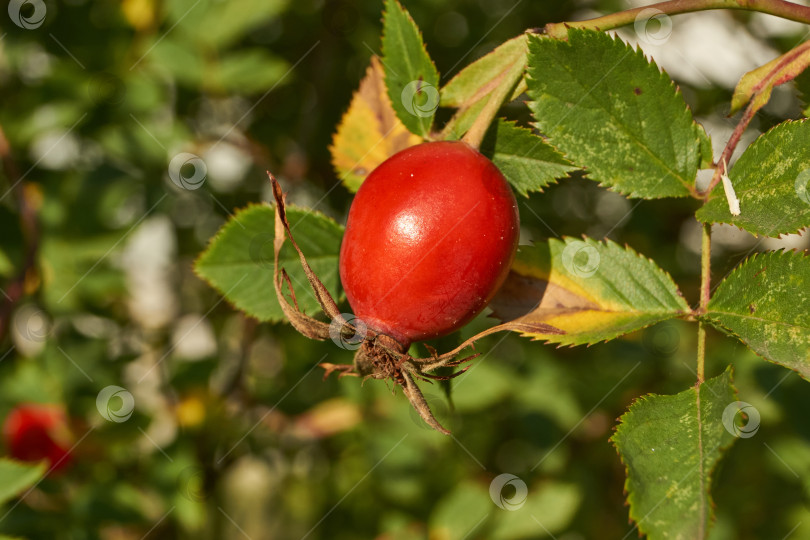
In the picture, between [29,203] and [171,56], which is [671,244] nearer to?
[171,56]

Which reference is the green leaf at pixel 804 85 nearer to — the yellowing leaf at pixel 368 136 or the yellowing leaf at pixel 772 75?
the yellowing leaf at pixel 772 75

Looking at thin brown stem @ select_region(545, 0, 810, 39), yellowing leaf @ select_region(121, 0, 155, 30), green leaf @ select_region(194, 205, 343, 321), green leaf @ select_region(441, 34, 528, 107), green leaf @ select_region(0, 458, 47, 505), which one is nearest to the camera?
thin brown stem @ select_region(545, 0, 810, 39)

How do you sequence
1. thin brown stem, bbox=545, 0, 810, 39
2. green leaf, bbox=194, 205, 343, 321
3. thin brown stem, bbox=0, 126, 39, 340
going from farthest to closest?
thin brown stem, bbox=0, 126, 39, 340 < green leaf, bbox=194, 205, 343, 321 < thin brown stem, bbox=545, 0, 810, 39

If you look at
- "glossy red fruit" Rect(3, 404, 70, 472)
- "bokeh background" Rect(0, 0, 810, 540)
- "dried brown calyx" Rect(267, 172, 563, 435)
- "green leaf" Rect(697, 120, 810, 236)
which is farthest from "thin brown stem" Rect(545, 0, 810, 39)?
"glossy red fruit" Rect(3, 404, 70, 472)

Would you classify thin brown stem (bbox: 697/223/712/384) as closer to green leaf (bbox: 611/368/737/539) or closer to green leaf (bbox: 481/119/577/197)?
green leaf (bbox: 611/368/737/539)

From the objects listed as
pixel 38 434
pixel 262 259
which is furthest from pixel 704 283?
pixel 38 434

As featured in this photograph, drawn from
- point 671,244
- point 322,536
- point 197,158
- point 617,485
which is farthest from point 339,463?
point 671,244

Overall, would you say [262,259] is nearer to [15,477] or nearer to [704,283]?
[15,477]
